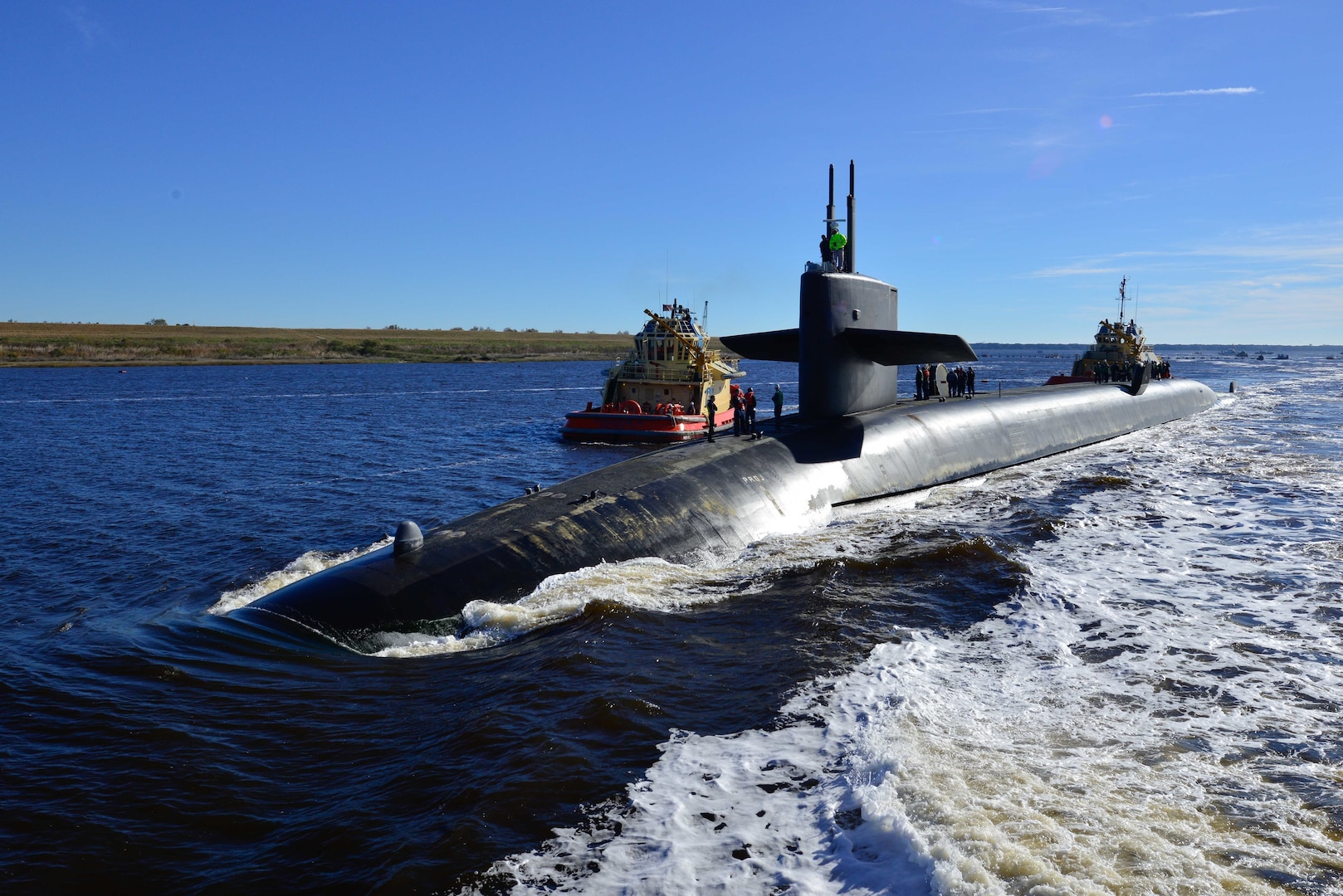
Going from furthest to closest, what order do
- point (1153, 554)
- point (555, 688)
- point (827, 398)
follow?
point (827, 398), point (1153, 554), point (555, 688)

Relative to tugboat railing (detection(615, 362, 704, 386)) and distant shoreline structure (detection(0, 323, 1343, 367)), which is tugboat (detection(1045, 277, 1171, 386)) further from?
distant shoreline structure (detection(0, 323, 1343, 367))

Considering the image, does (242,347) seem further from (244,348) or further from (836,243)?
(836,243)

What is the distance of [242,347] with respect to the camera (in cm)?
10712

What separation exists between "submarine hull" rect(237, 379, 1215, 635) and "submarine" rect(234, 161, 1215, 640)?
3 centimetres

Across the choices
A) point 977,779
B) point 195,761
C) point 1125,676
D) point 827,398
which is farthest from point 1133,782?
point 827,398

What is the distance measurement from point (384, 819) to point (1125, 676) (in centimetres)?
672

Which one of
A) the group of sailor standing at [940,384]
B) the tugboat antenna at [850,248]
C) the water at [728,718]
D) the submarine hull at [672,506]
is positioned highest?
the tugboat antenna at [850,248]

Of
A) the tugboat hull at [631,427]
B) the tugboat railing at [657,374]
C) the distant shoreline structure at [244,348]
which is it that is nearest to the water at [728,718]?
the tugboat hull at [631,427]

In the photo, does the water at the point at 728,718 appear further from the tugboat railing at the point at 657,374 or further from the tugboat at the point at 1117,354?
the tugboat at the point at 1117,354

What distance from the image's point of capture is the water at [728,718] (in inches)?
215

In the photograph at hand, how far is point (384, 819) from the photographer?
235 inches

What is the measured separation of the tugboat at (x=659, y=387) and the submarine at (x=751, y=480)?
11.7 m

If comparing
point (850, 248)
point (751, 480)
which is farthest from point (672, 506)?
point (850, 248)

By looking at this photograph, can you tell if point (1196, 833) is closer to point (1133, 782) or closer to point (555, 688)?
point (1133, 782)
